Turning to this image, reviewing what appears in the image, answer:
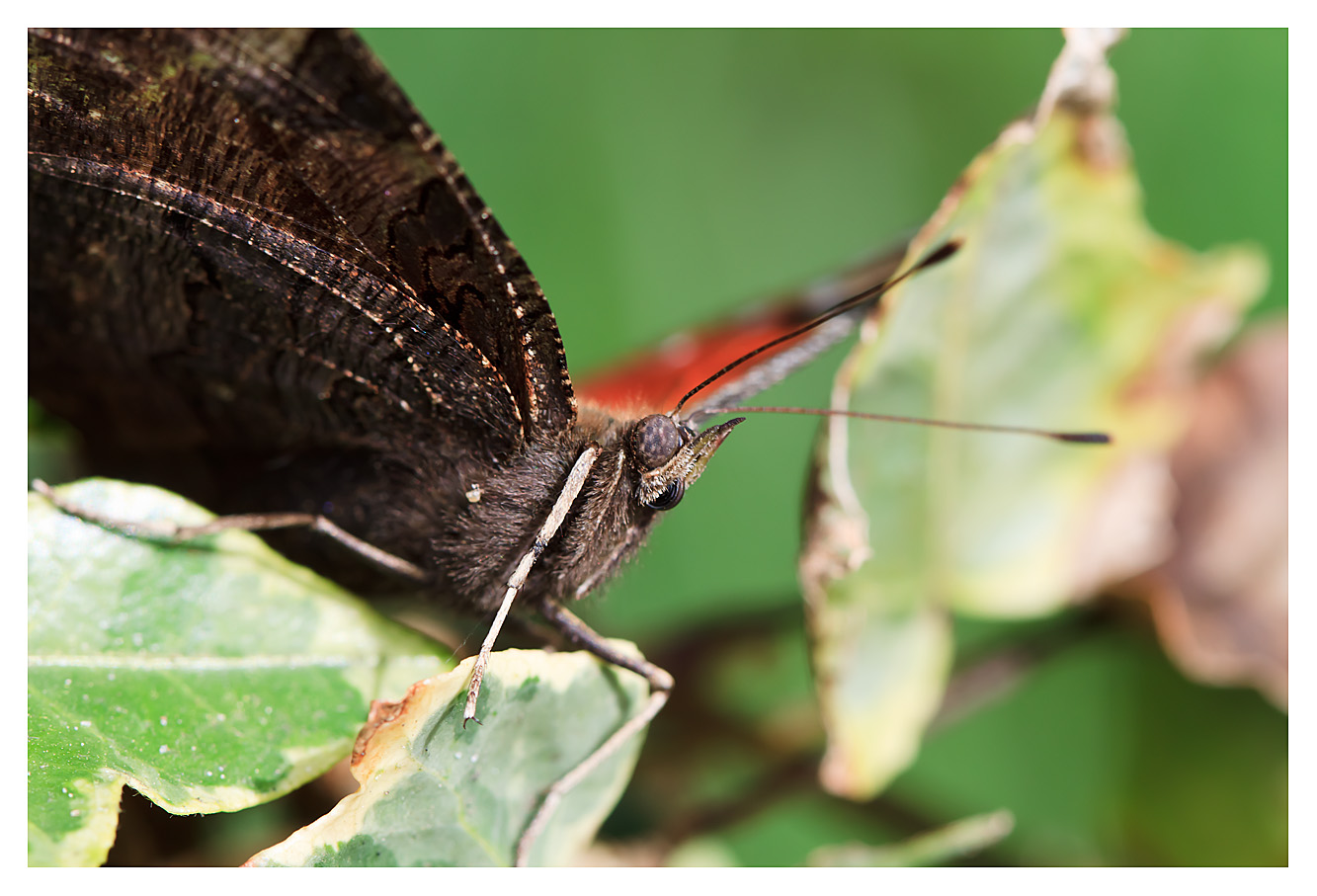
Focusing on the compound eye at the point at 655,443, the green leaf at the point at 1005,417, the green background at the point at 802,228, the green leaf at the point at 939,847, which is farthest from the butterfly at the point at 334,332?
the green background at the point at 802,228

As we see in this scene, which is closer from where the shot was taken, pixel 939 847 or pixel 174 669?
pixel 174 669

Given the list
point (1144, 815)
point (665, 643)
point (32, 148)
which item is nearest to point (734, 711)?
point (665, 643)

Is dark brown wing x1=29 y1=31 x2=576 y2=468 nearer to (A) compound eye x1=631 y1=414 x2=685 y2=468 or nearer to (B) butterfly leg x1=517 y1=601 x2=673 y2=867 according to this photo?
(A) compound eye x1=631 y1=414 x2=685 y2=468

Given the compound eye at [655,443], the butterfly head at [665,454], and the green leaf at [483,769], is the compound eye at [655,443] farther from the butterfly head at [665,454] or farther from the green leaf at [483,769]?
the green leaf at [483,769]

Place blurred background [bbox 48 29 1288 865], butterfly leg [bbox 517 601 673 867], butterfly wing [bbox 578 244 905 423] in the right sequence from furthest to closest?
blurred background [bbox 48 29 1288 865] < butterfly wing [bbox 578 244 905 423] < butterfly leg [bbox 517 601 673 867]

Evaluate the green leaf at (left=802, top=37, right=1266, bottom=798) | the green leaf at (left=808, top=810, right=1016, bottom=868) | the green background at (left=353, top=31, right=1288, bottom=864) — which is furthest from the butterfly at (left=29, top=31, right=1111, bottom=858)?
the green background at (left=353, top=31, right=1288, bottom=864)

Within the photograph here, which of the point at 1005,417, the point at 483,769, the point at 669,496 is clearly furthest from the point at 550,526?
the point at 1005,417

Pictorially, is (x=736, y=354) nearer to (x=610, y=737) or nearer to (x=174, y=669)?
(x=610, y=737)
